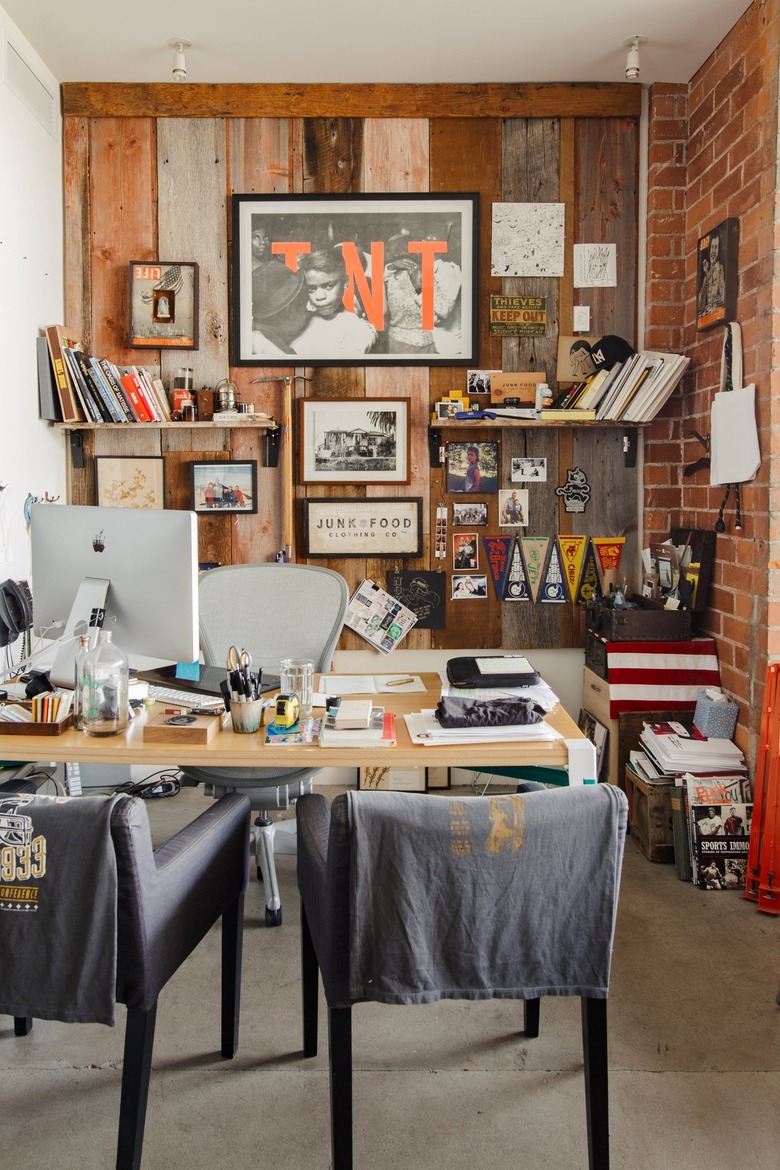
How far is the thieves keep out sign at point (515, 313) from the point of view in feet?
12.3

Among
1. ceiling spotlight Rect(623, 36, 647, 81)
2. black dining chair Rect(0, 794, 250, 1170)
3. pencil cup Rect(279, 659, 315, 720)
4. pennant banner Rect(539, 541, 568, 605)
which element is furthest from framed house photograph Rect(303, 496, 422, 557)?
black dining chair Rect(0, 794, 250, 1170)

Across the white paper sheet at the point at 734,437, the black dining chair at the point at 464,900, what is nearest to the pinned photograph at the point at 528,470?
the white paper sheet at the point at 734,437

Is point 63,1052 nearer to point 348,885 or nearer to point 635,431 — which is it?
point 348,885

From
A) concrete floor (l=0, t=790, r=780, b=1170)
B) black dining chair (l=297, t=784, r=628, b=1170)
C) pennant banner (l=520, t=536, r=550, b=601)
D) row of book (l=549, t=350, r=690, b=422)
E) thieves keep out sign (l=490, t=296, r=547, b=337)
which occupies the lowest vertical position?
concrete floor (l=0, t=790, r=780, b=1170)

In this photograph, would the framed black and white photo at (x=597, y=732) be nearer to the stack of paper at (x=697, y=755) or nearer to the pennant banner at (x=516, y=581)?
the stack of paper at (x=697, y=755)

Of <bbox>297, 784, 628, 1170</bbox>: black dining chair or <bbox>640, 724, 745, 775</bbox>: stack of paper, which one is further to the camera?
<bbox>640, 724, 745, 775</bbox>: stack of paper

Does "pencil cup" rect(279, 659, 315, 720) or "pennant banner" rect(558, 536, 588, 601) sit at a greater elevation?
"pennant banner" rect(558, 536, 588, 601)

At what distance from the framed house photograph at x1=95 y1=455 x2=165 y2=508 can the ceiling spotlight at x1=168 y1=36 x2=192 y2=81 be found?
1460 millimetres

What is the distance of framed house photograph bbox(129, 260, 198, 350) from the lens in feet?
12.2

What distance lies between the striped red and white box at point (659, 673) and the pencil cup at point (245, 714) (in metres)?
1.76

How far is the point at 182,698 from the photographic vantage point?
88.4 inches

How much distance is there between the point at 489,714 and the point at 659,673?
5.11 ft

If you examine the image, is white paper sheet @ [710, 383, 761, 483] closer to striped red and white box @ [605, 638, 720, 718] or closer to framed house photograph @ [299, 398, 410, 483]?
striped red and white box @ [605, 638, 720, 718]

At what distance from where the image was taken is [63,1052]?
6.78ft
